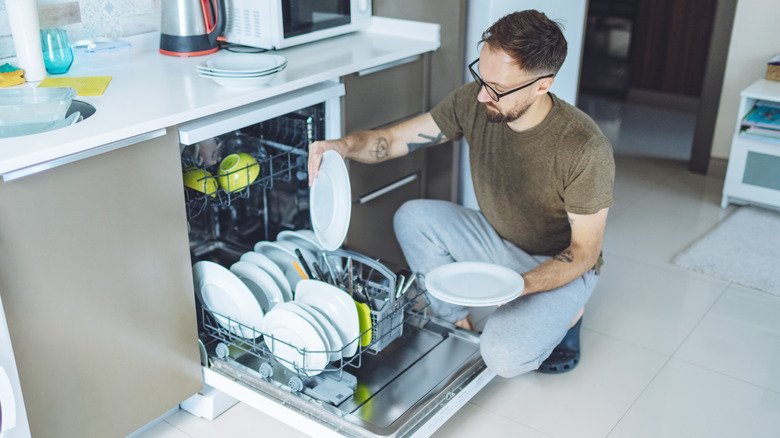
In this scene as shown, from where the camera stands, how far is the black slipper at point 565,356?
2.18 meters

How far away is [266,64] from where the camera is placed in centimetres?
198

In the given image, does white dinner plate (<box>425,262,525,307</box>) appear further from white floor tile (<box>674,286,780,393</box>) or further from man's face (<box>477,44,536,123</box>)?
white floor tile (<box>674,286,780,393</box>)

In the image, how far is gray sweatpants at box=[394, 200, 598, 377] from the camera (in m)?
1.95

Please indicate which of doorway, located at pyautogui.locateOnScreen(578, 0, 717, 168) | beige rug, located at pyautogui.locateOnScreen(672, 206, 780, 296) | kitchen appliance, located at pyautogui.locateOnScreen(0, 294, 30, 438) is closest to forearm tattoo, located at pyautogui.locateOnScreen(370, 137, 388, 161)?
kitchen appliance, located at pyautogui.locateOnScreen(0, 294, 30, 438)

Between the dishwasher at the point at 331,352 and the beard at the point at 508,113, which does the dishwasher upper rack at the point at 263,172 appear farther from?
the beard at the point at 508,113

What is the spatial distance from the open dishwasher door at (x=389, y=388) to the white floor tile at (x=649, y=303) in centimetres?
65

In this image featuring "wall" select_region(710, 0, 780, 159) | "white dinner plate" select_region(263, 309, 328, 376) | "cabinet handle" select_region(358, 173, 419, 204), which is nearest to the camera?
"white dinner plate" select_region(263, 309, 328, 376)

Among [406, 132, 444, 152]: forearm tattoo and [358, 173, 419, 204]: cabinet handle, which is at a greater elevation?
[406, 132, 444, 152]: forearm tattoo

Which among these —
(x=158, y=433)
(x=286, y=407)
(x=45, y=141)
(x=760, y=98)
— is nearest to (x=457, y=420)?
(x=286, y=407)

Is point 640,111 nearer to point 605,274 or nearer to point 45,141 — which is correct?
point 605,274

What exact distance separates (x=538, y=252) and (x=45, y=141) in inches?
53.8

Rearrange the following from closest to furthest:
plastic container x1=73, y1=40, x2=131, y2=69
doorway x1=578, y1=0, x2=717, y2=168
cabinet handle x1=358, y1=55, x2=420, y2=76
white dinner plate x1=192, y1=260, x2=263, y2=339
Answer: white dinner plate x1=192, y1=260, x2=263, y2=339 < plastic container x1=73, y1=40, x2=131, y2=69 < cabinet handle x1=358, y1=55, x2=420, y2=76 < doorway x1=578, y1=0, x2=717, y2=168

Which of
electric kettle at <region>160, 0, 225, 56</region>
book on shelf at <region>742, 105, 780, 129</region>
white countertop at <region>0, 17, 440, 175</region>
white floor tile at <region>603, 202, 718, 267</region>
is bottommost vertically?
white floor tile at <region>603, 202, 718, 267</region>

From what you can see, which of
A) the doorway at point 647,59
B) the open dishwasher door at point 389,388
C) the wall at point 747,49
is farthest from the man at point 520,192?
the doorway at point 647,59
